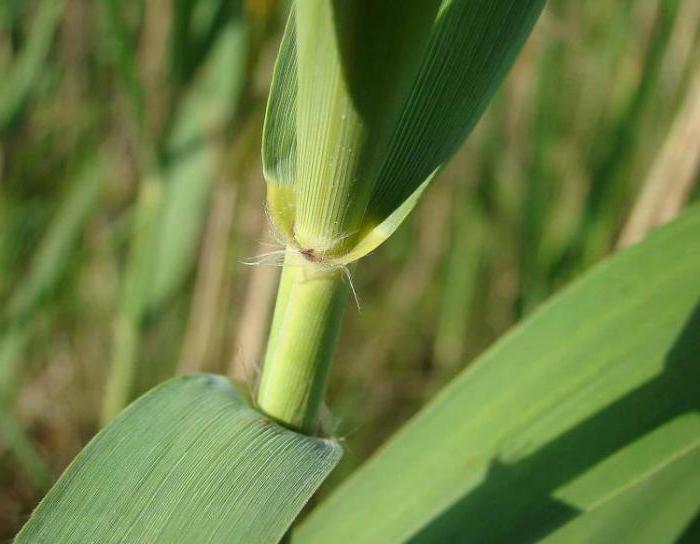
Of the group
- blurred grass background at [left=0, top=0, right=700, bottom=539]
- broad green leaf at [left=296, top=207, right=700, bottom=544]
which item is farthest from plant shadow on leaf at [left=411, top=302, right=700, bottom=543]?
blurred grass background at [left=0, top=0, right=700, bottom=539]

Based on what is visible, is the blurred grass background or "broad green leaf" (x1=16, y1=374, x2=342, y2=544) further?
the blurred grass background

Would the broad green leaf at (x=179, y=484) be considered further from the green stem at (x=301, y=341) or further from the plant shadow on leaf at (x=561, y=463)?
the plant shadow on leaf at (x=561, y=463)

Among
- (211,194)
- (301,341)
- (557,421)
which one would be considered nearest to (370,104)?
(301,341)

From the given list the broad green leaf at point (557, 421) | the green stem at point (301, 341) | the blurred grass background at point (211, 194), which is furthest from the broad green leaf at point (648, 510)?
the blurred grass background at point (211, 194)

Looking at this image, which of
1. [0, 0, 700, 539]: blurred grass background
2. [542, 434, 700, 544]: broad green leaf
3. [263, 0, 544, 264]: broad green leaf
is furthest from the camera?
[0, 0, 700, 539]: blurred grass background

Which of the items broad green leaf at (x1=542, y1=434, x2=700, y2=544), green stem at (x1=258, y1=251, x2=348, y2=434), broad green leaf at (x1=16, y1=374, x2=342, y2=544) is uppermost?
green stem at (x1=258, y1=251, x2=348, y2=434)

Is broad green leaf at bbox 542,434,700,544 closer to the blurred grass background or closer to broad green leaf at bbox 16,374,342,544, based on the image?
broad green leaf at bbox 16,374,342,544
